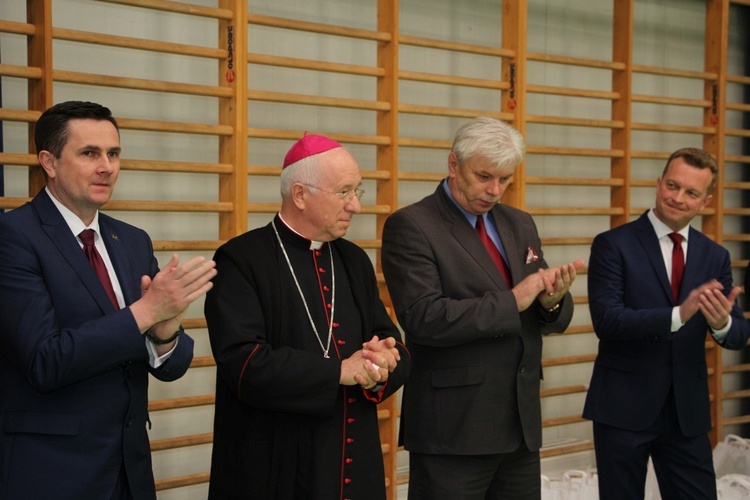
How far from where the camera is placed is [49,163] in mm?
2129

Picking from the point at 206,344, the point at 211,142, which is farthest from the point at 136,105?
the point at 206,344

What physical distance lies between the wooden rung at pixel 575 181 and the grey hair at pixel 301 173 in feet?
7.61

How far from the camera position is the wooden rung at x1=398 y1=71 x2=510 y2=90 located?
4.15 metres

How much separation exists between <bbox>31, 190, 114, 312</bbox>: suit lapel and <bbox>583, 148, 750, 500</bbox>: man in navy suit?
6.15 feet

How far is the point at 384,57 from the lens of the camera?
4105 millimetres

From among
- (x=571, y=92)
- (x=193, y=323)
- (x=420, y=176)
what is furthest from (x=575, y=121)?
(x=193, y=323)

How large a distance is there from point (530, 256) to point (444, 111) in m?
1.58

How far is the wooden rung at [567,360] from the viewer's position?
4.73 meters

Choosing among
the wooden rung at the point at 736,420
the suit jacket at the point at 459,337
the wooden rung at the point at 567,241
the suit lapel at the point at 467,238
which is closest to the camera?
the suit jacket at the point at 459,337

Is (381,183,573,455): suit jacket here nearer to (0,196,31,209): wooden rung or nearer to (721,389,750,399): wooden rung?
(0,196,31,209): wooden rung

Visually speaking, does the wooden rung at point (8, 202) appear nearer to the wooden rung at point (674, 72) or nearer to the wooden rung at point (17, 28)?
the wooden rung at point (17, 28)

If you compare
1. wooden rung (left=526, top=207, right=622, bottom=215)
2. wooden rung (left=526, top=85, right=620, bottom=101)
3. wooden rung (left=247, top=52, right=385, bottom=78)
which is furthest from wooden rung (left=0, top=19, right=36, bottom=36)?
wooden rung (left=526, top=207, right=622, bottom=215)

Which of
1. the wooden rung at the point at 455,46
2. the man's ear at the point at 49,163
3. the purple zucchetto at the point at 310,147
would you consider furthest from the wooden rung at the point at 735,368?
the man's ear at the point at 49,163

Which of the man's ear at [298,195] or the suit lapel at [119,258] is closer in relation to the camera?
the suit lapel at [119,258]
